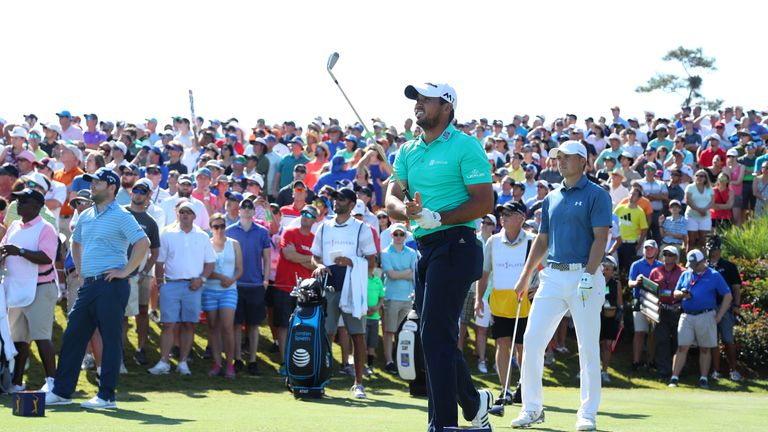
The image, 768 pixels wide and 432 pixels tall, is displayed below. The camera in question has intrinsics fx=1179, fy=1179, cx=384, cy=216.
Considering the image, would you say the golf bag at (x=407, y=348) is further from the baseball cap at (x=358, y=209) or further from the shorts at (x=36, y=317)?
the baseball cap at (x=358, y=209)

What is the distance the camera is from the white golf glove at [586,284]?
978cm

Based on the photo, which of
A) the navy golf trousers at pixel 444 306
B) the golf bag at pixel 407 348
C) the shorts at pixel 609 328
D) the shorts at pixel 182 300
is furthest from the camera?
the shorts at pixel 609 328

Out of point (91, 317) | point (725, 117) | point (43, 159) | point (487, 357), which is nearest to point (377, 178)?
point (487, 357)

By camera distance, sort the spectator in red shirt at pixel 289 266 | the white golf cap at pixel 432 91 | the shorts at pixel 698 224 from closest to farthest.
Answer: the white golf cap at pixel 432 91 < the spectator in red shirt at pixel 289 266 < the shorts at pixel 698 224

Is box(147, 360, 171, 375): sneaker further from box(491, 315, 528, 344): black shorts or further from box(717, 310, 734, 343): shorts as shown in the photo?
box(717, 310, 734, 343): shorts

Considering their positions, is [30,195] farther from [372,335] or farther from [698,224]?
[698,224]

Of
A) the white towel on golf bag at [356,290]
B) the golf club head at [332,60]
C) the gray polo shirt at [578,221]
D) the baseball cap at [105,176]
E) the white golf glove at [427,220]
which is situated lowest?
the white towel on golf bag at [356,290]

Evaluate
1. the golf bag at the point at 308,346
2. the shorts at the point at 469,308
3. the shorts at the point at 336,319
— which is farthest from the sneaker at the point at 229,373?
the shorts at the point at 469,308

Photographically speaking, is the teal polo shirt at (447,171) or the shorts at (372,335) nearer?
the teal polo shirt at (447,171)

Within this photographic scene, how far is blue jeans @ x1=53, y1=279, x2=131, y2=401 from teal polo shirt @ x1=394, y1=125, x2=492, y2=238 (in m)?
4.94

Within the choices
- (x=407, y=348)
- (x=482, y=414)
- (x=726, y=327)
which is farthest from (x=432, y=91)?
(x=726, y=327)

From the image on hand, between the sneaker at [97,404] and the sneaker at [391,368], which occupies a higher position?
the sneaker at [391,368]

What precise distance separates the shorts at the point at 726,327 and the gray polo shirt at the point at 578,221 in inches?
425

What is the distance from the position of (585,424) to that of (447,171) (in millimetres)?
3210
